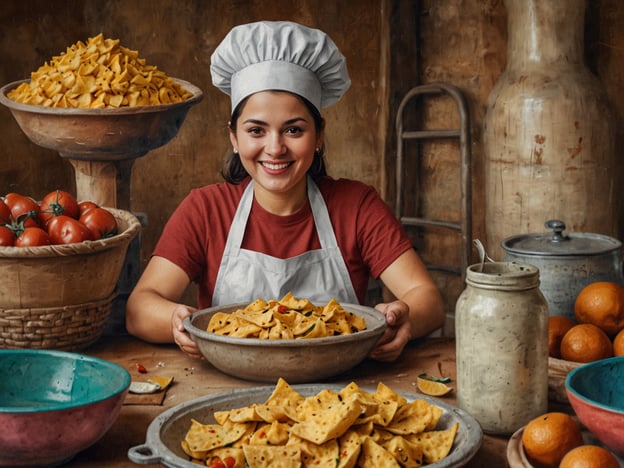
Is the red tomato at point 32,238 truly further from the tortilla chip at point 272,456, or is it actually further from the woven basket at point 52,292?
the tortilla chip at point 272,456

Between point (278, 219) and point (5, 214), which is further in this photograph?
point (278, 219)

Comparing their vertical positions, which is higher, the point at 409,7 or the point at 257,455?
the point at 409,7

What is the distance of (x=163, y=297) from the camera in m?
2.49

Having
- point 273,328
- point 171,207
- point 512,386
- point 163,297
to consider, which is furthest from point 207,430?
point 171,207

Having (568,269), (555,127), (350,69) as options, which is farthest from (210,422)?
(350,69)

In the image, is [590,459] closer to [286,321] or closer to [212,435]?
[212,435]

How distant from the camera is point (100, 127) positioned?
287 cm

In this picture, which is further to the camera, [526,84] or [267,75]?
[526,84]

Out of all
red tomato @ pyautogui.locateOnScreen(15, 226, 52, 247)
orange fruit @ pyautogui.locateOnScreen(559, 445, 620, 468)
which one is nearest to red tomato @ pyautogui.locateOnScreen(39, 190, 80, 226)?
red tomato @ pyautogui.locateOnScreen(15, 226, 52, 247)

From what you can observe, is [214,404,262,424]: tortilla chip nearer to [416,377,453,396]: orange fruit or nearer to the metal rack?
[416,377,453,396]: orange fruit

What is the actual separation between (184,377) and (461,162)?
2793 millimetres

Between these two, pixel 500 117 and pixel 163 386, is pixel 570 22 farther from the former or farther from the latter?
pixel 163 386

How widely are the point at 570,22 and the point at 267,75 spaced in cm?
192

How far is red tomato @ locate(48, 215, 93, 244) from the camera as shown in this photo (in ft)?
7.00
